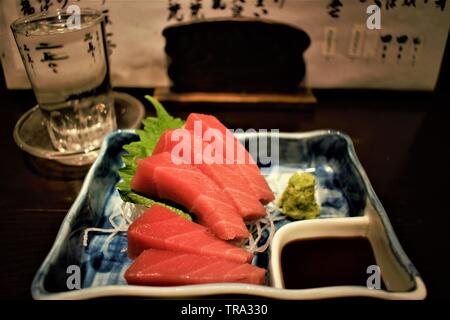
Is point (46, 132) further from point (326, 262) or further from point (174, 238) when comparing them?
point (326, 262)

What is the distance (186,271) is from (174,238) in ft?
0.44

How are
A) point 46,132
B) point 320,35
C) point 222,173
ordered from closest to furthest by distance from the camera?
point 222,173
point 46,132
point 320,35

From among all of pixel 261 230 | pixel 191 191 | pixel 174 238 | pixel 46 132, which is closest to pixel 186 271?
pixel 174 238

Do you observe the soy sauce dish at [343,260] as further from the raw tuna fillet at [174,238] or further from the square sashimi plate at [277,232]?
the raw tuna fillet at [174,238]

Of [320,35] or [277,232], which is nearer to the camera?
[277,232]

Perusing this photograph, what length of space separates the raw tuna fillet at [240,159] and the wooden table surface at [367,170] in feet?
1.83

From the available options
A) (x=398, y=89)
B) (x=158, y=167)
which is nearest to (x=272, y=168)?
(x=158, y=167)

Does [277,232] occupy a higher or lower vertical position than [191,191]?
lower

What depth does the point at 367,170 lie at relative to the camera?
1.87 m

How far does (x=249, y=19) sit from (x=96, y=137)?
111cm

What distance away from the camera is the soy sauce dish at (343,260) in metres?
1.06

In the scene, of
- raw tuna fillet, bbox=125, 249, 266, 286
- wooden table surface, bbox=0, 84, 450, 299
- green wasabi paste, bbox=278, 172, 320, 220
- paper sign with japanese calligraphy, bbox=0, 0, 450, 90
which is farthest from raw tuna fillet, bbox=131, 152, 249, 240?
paper sign with japanese calligraphy, bbox=0, 0, 450, 90

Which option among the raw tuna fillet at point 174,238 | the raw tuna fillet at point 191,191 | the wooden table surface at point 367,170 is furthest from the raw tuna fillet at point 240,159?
the wooden table surface at point 367,170

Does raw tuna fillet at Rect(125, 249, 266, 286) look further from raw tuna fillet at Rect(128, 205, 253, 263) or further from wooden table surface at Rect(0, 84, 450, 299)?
wooden table surface at Rect(0, 84, 450, 299)
